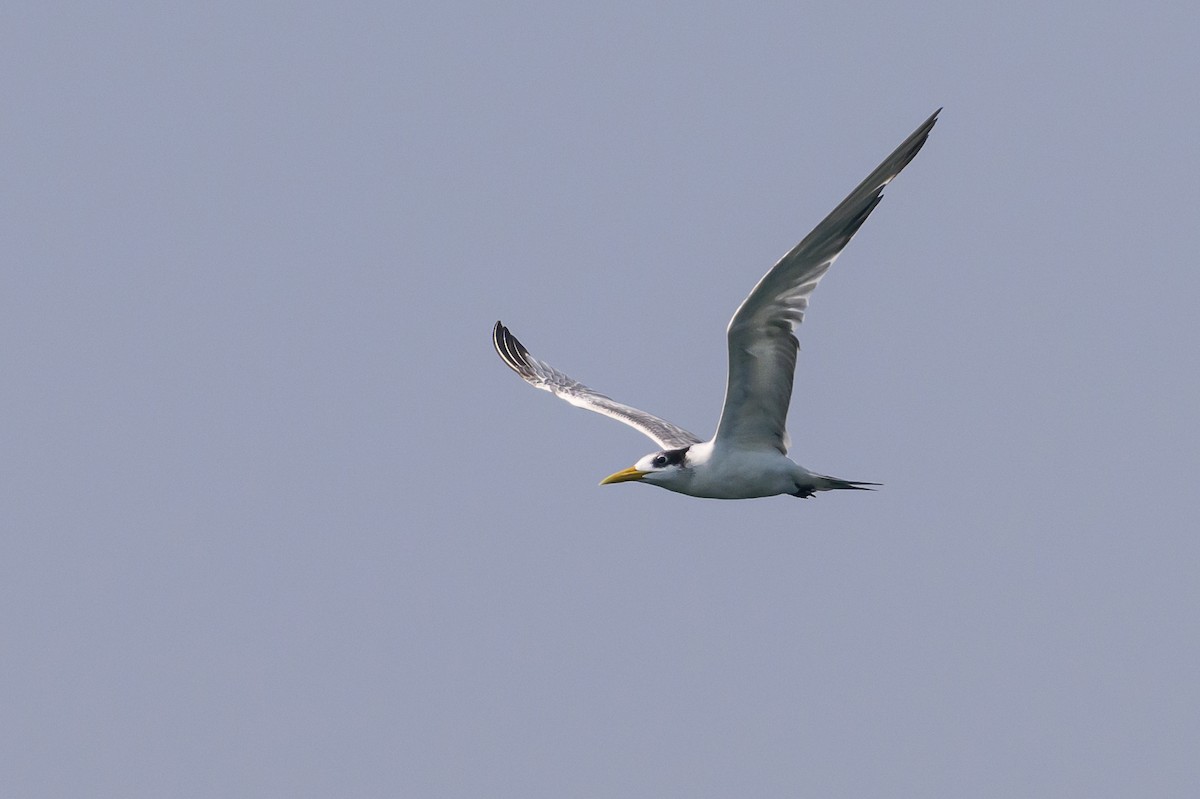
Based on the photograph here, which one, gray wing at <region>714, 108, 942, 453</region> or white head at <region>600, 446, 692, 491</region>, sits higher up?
gray wing at <region>714, 108, 942, 453</region>

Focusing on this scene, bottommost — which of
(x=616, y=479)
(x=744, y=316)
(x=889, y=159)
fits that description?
(x=616, y=479)

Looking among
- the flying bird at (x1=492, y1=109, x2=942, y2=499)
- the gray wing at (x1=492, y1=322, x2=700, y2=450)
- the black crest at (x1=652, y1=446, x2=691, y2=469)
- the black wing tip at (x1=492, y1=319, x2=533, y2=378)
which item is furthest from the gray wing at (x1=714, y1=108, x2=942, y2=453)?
the black wing tip at (x1=492, y1=319, x2=533, y2=378)

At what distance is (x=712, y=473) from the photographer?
16844 millimetres

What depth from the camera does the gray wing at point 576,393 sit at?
20.0m

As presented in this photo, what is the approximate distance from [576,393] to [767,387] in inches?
255

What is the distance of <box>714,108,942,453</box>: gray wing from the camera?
46.1 feet

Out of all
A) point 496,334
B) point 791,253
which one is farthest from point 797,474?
point 496,334

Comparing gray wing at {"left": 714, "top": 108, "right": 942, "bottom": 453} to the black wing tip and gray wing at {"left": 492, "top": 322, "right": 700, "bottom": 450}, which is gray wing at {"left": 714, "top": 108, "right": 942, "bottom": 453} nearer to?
gray wing at {"left": 492, "top": 322, "right": 700, "bottom": 450}

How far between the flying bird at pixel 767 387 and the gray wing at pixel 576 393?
1.57 feet

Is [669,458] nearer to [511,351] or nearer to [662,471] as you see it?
[662,471]

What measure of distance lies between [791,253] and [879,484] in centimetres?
355

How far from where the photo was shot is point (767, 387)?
16016 millimetres

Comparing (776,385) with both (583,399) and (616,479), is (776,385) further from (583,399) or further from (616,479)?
(583,399)

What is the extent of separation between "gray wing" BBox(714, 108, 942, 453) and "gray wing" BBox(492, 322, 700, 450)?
2540 millimetres
